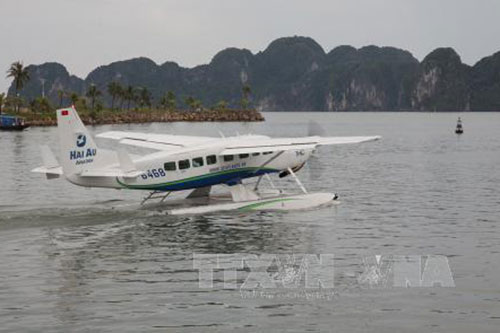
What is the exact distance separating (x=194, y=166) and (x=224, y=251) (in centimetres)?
807

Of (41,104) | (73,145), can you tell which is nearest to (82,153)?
(73,145)

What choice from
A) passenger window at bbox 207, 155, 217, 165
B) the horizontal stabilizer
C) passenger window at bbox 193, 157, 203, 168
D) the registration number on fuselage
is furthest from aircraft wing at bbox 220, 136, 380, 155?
the horizontal stabilizer

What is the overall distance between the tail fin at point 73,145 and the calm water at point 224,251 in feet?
7.03

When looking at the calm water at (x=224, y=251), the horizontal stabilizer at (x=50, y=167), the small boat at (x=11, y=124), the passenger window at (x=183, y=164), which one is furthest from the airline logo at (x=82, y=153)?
the small boat at (x=11, y=124)

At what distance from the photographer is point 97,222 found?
1115 inches

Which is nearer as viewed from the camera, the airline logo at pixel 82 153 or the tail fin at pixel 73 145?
the tail fin at pixel 73 145

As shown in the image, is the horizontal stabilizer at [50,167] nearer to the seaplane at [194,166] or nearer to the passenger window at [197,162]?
the seaplane at [194,166]

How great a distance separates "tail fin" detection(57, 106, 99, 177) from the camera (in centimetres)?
2884

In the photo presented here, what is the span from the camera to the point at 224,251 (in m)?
23.5

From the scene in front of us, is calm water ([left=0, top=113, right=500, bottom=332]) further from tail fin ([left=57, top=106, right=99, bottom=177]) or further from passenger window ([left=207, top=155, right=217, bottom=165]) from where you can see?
passenger window ([left=207, top=155, right=217, bottom=165])

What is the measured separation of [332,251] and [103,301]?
29.4ft

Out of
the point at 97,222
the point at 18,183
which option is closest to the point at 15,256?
the point at 97,222

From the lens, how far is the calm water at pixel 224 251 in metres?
16.2

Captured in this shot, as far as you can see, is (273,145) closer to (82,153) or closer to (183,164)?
(183,164)
